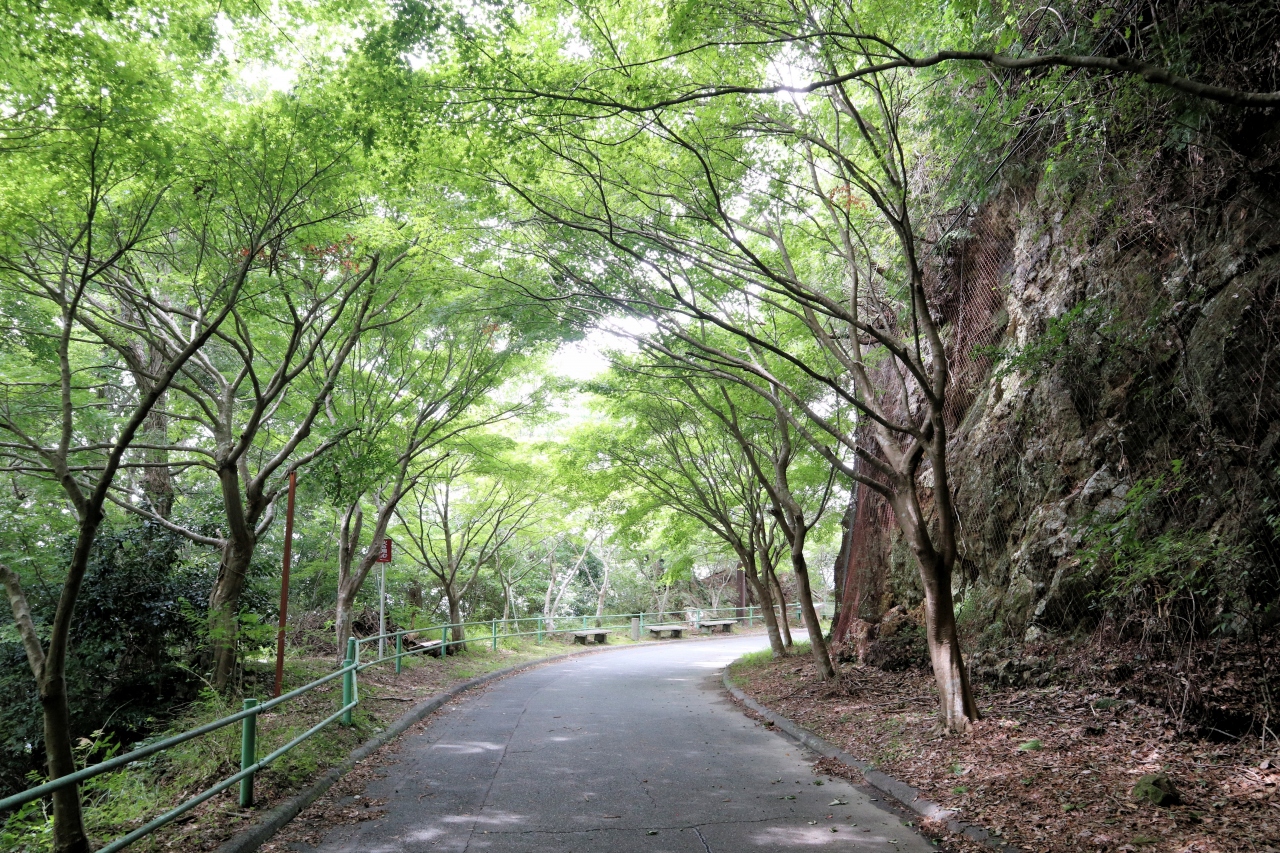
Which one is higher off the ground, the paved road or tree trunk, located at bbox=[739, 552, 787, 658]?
tree trunk, located at bbox=[739, 552, 787, 658]

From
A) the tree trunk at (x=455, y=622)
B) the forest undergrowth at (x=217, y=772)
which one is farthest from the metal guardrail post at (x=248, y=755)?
the tree trunk at (x=455, y=622)

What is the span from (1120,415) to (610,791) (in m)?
6.80

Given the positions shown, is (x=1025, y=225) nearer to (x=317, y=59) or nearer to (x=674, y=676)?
(x=317, y=59)

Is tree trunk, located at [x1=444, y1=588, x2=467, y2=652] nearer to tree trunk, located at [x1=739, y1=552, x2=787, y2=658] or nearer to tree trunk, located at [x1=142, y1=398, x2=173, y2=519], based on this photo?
tree trunk, located at [x1=739, y1=552, x2=787, y2=658]

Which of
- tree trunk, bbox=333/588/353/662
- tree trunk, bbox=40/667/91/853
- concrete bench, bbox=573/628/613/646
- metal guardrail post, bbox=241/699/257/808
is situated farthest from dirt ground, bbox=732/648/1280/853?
concrete bench, bbox=573/628/613/646

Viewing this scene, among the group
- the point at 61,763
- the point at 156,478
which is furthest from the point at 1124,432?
the point at 156,478

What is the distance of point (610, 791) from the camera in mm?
6828

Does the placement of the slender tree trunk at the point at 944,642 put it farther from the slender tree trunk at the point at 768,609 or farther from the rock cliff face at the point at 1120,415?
the slender tree trunk at the point at 768,609

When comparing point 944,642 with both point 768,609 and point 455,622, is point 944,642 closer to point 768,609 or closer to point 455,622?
point 768,609

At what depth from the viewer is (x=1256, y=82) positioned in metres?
6.74

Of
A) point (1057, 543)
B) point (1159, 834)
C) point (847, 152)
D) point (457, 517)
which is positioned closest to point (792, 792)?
point (1159, 834)

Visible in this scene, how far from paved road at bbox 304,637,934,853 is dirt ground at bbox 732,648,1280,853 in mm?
618

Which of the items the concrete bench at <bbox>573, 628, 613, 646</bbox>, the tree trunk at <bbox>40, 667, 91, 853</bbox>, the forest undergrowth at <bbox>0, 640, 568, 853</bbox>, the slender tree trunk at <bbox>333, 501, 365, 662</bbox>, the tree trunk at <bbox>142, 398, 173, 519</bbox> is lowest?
the concrete bench at <bbox>573, 628, 613, 646</bbox>

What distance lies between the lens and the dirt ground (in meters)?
4.60
